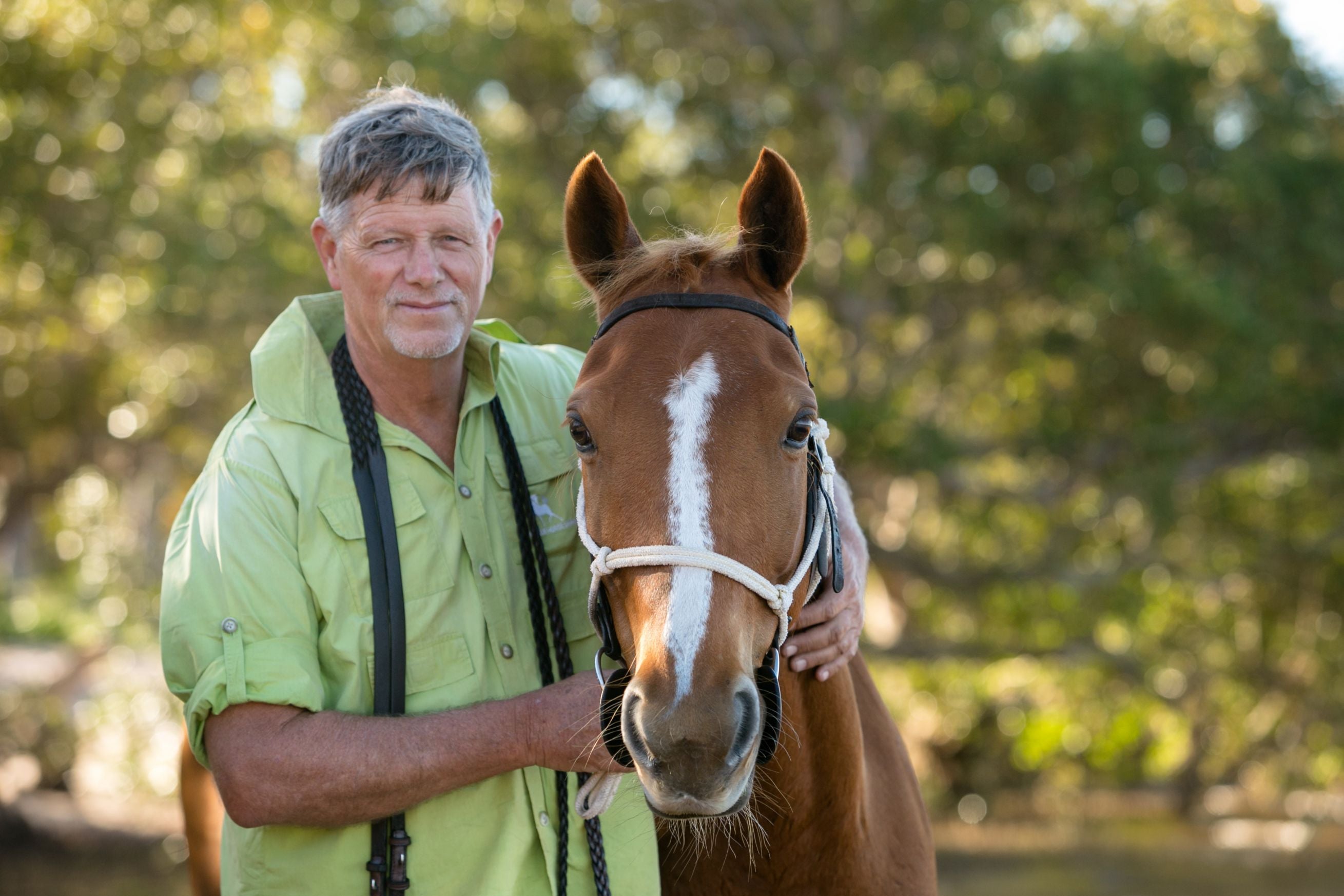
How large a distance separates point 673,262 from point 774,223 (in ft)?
0.75

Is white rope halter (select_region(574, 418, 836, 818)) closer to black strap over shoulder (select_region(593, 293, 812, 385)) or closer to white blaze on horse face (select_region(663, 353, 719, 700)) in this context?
white blaze on horse face (select_region(663, 353, 719, 700))

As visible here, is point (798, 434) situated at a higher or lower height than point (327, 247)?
lower

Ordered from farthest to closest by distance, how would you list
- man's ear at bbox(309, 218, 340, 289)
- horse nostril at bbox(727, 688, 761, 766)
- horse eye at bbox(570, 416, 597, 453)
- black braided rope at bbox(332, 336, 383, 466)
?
man's ear at bbox(309, 218, 340, 289)
black braided rope at bbox(332, 336, 383, 466)
horse eye at bbox(570, 416, 597, 453)
horse nostril at bbox(727, 688, 761, 766)

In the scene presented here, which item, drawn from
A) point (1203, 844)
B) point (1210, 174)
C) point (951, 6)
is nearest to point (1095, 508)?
point (1210, 174)

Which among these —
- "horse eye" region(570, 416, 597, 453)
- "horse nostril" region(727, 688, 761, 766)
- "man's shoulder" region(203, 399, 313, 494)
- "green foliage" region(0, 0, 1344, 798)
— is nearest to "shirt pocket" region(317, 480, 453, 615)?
"man's shoulder" region(203, 399, 313, 494)

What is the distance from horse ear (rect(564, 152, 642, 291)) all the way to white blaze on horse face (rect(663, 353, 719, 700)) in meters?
0.46

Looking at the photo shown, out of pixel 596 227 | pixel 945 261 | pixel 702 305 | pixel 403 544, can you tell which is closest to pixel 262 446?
pixel 403 544

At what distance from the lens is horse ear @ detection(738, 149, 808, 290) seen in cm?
228

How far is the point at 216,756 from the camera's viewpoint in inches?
84.6

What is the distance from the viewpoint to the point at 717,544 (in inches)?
72.9

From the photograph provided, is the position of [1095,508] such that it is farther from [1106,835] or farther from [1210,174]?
[1106,835]

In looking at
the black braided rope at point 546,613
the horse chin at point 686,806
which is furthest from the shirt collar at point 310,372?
the horse chin at point 686,806

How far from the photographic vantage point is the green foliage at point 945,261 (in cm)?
998

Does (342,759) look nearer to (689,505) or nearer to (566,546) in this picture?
(566,546)
